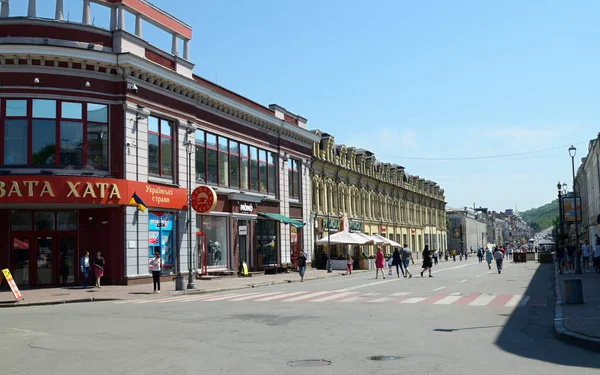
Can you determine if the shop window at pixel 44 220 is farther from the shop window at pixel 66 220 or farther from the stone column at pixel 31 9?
the stone column at pixel 31 9

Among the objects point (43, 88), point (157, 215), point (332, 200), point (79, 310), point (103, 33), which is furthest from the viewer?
point (332, 200)

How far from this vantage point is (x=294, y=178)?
4812 cm

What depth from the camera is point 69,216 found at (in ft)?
94.5

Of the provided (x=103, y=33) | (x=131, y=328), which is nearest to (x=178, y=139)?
(x=103, y=33)

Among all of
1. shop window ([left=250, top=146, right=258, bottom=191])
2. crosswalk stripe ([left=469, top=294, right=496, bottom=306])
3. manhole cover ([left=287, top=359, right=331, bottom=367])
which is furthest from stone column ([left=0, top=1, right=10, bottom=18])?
manhole cover ([left=287, top=359, right=331, bottom=367])

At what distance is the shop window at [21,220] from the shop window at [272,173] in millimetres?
18759

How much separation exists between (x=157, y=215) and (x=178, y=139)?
4.36 m

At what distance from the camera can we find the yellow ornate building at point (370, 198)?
181ft

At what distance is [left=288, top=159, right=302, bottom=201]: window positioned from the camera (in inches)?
1865

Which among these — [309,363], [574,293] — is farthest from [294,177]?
[309,363]

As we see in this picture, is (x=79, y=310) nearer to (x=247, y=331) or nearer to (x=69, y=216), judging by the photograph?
(x=247, y=331)

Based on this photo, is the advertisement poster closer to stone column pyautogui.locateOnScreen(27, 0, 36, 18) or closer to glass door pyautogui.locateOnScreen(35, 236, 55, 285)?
glass door pyautogui.locateOnScreen(35, 236, 55, 285)

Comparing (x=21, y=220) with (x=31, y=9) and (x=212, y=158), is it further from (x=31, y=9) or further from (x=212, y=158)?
(x=212, y=158)

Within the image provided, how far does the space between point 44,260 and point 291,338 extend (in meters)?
19.4
